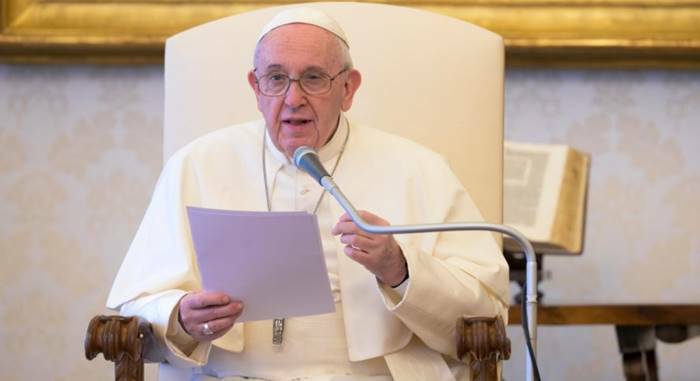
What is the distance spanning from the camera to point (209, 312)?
2703 millimetres

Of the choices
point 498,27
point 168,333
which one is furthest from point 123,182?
point 168,333

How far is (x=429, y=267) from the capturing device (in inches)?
114

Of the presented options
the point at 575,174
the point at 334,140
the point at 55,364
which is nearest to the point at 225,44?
the point at 334,140

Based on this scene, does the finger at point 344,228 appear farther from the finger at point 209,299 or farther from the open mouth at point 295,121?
the open mouth at point 295,121

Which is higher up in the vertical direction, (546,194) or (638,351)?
(546,194)

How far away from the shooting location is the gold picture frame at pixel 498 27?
181 inches

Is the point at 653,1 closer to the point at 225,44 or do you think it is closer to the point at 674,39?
the point at 674,39

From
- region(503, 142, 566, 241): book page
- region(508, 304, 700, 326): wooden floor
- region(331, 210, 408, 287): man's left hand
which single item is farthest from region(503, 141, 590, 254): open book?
region(331, 210, 408, 287): man's left hand

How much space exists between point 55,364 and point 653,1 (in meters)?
2.50

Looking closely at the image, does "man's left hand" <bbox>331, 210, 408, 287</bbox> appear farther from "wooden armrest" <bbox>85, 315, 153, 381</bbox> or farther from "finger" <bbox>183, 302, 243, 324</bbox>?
"wooden armrest" <bbox>85, 315, 153, 381</bbox>

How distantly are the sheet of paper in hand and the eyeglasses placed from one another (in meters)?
0.53

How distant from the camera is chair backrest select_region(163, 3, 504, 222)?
346 centimetres

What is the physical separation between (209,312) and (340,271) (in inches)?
19.1

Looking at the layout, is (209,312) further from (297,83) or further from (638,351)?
(638,351)
